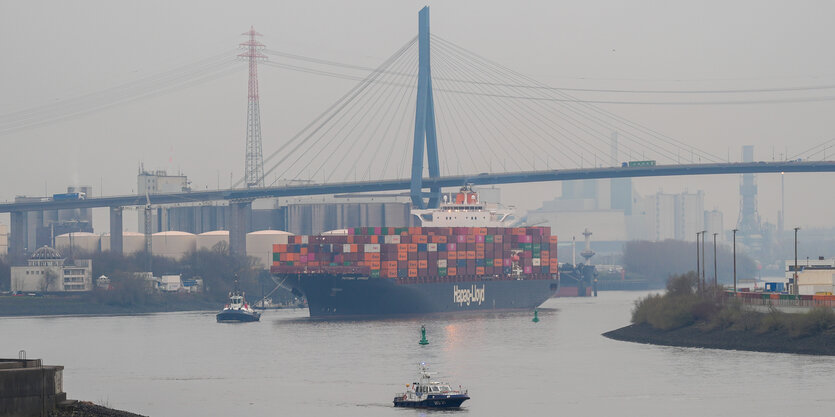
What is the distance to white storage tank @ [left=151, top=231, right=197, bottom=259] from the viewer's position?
540 feet

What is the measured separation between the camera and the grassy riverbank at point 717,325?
61.9 meters

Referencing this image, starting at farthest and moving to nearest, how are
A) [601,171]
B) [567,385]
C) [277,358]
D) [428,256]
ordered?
[601,171]
[428,256]
[277,358]
[567,385]

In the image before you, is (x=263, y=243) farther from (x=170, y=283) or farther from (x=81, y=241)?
(x=170, y=283)

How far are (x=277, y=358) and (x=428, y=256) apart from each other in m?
37.8

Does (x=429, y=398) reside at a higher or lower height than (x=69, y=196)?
lower

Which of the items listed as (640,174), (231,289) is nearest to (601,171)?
(640,174)

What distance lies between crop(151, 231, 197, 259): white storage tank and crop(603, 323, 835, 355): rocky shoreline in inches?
3834

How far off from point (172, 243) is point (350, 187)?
1716 inches

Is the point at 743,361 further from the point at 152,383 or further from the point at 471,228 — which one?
the point at 471,228

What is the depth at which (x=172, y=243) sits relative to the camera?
166750 millimetres

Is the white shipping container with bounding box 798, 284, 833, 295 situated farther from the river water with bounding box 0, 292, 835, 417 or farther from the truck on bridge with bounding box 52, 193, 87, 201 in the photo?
the truck on bridge with bounding box 52, 193, 87, 201

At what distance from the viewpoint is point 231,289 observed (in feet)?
422

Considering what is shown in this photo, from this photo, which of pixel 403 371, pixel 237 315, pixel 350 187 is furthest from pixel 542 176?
pixel 403 371

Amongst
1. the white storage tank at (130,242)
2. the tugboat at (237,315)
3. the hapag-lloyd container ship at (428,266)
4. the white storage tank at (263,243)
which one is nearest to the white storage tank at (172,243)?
the white storage tank at (130,242)
